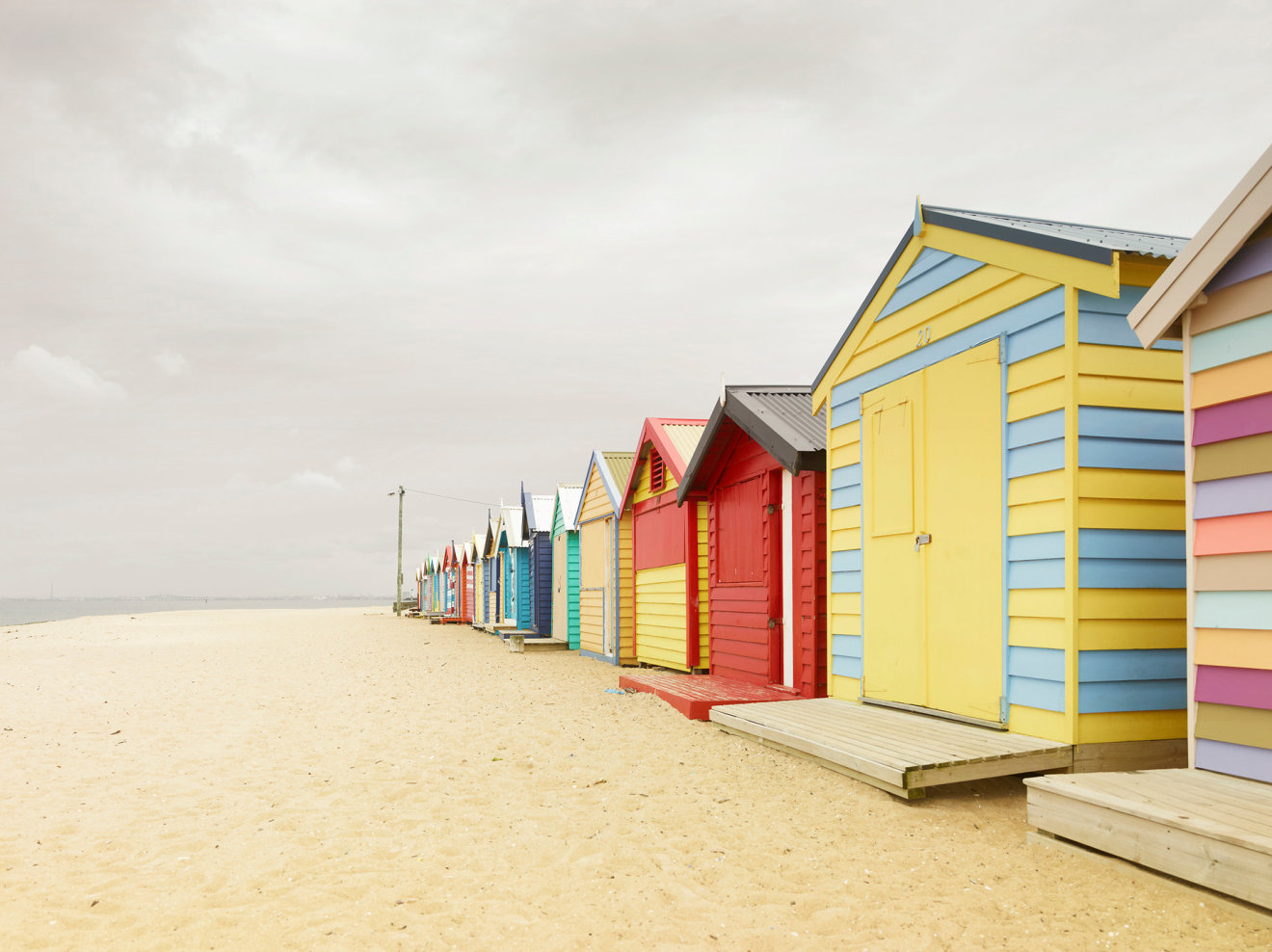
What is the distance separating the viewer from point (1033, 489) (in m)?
5.52

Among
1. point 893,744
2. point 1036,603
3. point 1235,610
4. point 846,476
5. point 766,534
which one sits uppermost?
point 846,476

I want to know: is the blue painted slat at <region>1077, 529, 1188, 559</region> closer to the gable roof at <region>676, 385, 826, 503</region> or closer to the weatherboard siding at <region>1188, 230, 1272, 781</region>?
the weatherboard siding at <region>1188, 230, 1272, 781</region>

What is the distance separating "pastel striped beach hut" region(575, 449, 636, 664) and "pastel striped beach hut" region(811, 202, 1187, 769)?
9.02m

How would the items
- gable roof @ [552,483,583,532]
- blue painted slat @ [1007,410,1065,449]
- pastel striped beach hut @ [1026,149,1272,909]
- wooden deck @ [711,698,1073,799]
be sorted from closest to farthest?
pastel striped beach hut @ [1026,149,1272,909], wooden deck @ [711,698,1073,799], blue painted slat @ [1007,410,1065,449], gable roof @ [552,483,583,532]

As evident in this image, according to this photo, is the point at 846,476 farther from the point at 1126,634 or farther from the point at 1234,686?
the point at 1234,686

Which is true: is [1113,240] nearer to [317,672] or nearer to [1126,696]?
[1126,696]

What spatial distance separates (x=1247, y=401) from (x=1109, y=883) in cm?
240

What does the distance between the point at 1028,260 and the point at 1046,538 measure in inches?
73.0

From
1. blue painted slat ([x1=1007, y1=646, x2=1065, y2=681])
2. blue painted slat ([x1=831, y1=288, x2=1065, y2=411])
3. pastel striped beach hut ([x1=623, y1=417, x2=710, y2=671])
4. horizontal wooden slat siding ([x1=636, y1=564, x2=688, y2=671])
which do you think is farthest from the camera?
horizontal wooden slat siding ([x1=636, y1=564, x2=688, y2=671])

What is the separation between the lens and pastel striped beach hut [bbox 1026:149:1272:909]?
3994 mm

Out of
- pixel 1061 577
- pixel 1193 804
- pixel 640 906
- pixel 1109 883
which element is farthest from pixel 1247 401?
pixel 640 906

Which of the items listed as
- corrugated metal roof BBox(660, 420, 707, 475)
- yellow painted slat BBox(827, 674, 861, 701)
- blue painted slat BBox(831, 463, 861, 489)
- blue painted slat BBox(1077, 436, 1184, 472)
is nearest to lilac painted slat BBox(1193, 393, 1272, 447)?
blue painted slat BBox(1077, 436, 1184, 472)

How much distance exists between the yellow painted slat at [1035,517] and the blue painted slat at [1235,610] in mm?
991

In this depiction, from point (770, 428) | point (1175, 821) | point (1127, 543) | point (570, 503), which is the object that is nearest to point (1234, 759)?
point (1175, 821)
